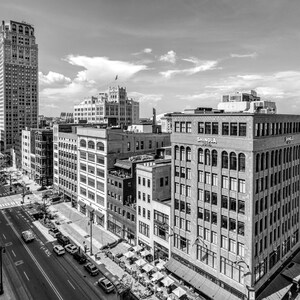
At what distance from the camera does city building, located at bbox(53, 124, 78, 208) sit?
325ft

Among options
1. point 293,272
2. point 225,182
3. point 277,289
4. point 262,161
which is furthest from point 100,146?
point 293,272

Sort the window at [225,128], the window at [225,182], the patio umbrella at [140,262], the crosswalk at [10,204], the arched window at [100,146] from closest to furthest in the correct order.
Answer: the window at [225,182] → the window at [225,128] → the patio umbrella at [140,262] → the arched window at [100,146] → the crosswalk at [10,204]

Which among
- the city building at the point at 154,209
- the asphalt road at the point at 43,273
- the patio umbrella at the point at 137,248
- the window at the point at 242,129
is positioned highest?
→ the window at the point at 242,129

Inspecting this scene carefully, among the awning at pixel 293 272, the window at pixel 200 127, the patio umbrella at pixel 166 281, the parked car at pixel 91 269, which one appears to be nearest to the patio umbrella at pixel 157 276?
the patio umbrella at pixel 166 281

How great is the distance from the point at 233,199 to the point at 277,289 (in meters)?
18.2

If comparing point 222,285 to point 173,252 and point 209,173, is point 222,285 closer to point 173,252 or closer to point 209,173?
point 173,252

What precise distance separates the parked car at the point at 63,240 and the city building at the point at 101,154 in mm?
9325

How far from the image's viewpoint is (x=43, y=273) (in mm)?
57125

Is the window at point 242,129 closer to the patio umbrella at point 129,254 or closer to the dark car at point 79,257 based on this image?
the patio umbrella at point 129,254

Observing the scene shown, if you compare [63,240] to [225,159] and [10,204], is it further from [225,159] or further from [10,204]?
[225,159]

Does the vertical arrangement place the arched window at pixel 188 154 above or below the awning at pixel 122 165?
above

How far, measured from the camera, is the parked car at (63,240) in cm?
7044

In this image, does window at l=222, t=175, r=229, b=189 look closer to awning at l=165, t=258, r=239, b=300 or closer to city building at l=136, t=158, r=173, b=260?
city building at l=136, t=158, r=173, b=260

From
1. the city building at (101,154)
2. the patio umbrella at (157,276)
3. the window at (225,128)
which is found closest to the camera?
the window at (225,128)
